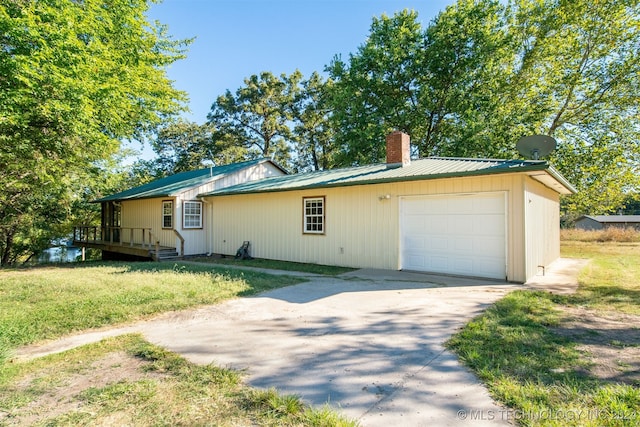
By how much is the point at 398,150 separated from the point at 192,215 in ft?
30.2

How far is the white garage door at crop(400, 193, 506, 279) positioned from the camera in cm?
805

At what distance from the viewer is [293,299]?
618 centimetres

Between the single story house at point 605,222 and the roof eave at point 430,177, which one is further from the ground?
the roof eave at point 430,177

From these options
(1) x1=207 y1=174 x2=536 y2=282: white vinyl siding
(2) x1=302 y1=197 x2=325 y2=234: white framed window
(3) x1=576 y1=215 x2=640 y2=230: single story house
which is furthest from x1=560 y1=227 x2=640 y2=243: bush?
(2) x1=302 y1=197 x2=325 y2=234: white framed window

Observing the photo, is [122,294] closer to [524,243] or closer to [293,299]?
[293,299]

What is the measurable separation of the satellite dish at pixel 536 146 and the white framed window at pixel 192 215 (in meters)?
12.5

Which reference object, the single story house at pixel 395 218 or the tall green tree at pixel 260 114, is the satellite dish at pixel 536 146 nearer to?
the single story house at pixel 395 218

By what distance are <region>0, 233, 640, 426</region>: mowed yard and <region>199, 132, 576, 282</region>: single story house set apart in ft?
7.37

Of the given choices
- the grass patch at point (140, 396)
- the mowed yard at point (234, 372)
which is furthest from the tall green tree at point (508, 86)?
the grass patch at point (140, 396)

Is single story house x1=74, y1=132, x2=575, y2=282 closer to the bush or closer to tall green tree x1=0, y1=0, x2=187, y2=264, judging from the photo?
tall green tree x1=0, y1=0, x2=187, y2=264

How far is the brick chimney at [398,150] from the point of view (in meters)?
10.8

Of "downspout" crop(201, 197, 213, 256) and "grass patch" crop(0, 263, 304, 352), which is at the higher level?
"downspout" crop(201, 197, 213, 256)

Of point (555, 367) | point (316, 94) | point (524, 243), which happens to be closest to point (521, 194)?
point (524, 243)

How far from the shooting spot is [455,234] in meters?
8.66
